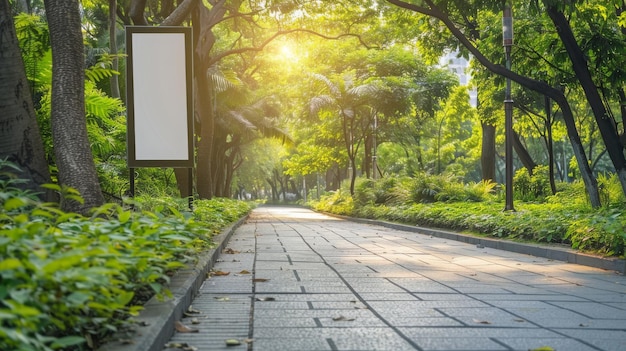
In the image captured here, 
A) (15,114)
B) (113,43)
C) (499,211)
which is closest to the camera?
(15,114)

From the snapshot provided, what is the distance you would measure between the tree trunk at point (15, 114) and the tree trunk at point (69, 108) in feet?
0.96

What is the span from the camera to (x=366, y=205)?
92.7 feet

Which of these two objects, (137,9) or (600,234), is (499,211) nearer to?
(600,234)

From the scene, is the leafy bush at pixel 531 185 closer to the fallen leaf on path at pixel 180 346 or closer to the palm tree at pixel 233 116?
the palm tree at pixel 233 116

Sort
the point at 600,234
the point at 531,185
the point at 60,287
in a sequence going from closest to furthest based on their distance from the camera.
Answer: the point at 60,287, the point at 600,234, the point at 531,185

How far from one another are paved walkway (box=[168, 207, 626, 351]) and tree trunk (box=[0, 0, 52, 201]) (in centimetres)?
222

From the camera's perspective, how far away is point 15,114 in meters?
7.42

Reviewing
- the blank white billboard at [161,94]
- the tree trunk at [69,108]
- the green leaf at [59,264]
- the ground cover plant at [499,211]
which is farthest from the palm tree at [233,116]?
the green leaf at [59,264]

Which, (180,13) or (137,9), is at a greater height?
(137,9)

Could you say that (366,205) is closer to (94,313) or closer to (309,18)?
(309,18)

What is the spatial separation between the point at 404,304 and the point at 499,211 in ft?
36.6

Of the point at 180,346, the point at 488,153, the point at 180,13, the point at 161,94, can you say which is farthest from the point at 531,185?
the point at 180,346

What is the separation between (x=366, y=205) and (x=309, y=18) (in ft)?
28.7

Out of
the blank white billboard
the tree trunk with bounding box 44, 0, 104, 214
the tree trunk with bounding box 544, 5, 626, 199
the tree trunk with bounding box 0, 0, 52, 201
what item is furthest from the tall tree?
the tree trunk with bounding box 0, 0, 52, 201
